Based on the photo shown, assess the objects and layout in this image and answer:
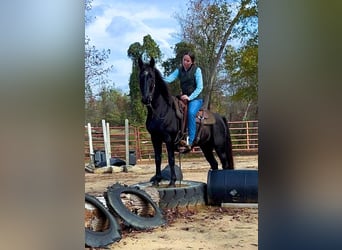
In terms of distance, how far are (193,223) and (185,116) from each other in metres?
0.73

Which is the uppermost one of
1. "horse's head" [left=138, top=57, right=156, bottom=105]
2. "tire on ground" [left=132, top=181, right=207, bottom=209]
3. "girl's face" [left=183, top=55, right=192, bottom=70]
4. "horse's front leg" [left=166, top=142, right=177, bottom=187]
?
"girl's face" [left=183, top=55, right=192, bottom=70]

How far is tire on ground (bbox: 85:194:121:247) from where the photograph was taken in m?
2.68

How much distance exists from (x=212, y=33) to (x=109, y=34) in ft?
2.27

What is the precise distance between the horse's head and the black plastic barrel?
67 cm

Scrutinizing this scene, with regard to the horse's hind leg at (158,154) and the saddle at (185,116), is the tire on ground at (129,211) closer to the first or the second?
the horse's hind leg at (158,154)

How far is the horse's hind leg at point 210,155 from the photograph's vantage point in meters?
2.86

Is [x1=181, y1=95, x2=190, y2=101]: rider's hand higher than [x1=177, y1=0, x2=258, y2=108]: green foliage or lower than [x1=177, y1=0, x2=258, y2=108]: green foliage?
lower

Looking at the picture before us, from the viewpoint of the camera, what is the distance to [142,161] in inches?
112

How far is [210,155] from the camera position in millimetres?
2875

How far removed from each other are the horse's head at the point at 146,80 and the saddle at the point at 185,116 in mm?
184

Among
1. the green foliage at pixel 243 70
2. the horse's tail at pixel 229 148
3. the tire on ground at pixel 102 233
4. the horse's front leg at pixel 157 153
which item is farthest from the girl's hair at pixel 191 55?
the tire on ground at pixel 102 233

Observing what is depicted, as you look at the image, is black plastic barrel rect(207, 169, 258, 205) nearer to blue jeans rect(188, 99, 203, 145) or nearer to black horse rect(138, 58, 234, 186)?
black horse rect(138, 58, 234, 186)

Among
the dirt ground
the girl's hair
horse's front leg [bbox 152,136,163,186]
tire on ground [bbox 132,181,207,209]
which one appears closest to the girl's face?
the girl's hair
